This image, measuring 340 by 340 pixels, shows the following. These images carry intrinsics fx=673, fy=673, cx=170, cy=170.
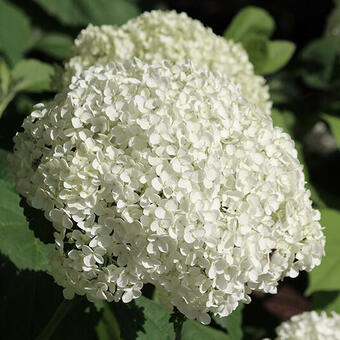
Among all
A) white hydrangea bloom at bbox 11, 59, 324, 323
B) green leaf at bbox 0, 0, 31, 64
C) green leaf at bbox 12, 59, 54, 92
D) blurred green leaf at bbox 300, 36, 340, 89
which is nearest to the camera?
white hydrangea bloom at bbox 11, 59, 324, 323

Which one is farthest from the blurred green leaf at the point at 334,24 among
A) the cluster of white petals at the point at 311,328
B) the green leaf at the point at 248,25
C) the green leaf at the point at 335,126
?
the cluster of white petals at the point at 311,328

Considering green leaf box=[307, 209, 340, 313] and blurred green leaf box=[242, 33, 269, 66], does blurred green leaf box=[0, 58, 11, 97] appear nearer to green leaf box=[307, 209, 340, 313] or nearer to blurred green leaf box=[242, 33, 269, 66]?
blurred green leaf box=[242, 33, 269, 66]

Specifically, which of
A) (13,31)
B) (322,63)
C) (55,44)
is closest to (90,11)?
(55,44)

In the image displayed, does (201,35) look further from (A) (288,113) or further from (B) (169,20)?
(A) (288,113)

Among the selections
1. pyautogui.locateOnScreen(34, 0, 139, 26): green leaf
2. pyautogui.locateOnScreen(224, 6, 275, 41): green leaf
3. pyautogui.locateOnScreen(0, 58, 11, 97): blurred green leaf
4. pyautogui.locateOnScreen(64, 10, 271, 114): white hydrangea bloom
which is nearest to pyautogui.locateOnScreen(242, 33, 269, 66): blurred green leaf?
pyautogui.locateOnScreen(224, 6, 275, 41): green leaf

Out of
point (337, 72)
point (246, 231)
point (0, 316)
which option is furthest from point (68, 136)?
point (337, 72)

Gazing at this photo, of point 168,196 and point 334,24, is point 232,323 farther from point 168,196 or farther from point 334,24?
point 334,24
